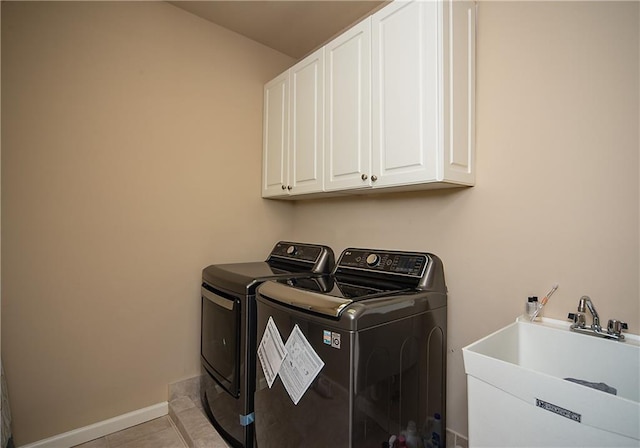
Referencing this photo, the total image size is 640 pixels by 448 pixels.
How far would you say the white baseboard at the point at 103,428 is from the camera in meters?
1.66

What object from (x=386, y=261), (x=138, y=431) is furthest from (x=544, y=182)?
(x=138, y=431)

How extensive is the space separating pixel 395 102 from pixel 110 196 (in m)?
1.63

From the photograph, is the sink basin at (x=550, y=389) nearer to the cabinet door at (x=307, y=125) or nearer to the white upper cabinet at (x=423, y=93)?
the white upper cabinet at (x=423, y=93)

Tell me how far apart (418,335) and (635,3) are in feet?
4.68

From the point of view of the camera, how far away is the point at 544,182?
1.33 meters

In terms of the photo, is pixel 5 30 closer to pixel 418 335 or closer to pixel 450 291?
pixel 418 335

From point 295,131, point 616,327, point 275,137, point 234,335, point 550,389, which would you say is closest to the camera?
point 550,389

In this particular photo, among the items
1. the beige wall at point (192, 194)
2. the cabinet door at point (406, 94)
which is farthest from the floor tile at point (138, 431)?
the cabinet door at point (406, 94)

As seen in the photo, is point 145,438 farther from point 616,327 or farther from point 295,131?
point 616,327

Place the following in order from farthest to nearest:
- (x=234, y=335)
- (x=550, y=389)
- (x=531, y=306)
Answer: (x=234, y=335) < (x=531, y=306) < (x=550, y=389)

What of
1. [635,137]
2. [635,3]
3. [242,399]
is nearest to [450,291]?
[635,137]

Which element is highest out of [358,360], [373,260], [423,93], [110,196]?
[423,93]

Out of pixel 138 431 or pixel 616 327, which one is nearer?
pixel 616 327

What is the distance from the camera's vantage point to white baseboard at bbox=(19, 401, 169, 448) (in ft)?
5.44
